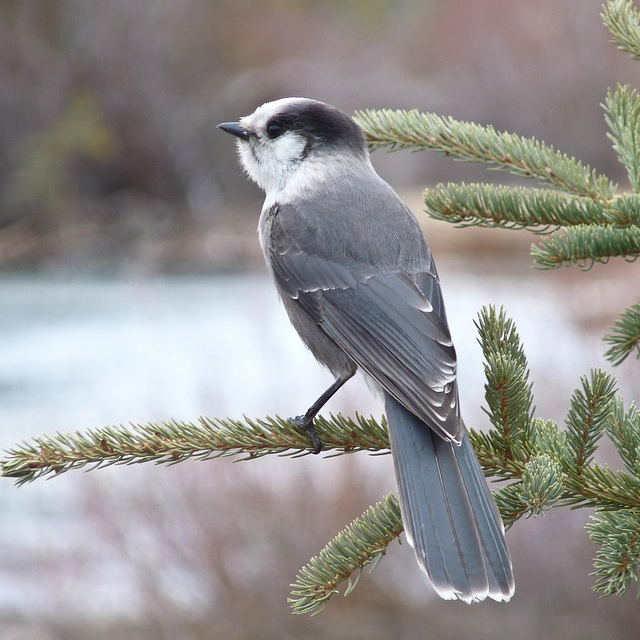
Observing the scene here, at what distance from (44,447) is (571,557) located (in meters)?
2.72

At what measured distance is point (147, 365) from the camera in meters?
8.85

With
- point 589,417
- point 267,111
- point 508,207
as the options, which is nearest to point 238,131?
point 267,111

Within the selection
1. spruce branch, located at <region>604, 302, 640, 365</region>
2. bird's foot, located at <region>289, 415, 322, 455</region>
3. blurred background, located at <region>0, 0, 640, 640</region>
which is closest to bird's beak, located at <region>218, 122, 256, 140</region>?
bird's foot, located at <region>289, 415, 322, 455</region>

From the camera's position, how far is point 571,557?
3.48 meters

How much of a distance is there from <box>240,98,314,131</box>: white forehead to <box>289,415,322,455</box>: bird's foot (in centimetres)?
103

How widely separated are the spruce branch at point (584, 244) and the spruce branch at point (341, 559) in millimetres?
571

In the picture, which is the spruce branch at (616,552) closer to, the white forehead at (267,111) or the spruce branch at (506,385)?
the spruce branch at (506,385)

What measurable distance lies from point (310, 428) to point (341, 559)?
0.42 metres

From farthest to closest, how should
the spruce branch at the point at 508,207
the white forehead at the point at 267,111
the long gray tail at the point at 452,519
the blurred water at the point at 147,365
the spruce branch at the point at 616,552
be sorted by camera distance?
the blurred water at the point at 147,365, the white forehead at the point at 267,111, the spruce branch at the point at 508,207, the long gray tail at the point at 452,519, the spruce branch at the point at 616,552

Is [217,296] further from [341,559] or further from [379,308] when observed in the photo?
[341,559]

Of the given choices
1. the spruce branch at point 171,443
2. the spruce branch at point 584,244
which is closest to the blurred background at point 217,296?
the spruce branch at point 171,443

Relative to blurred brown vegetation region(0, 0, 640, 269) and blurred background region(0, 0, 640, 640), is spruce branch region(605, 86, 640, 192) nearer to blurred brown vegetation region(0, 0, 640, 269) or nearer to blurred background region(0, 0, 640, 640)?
blurred background region(0, 0, 640, 640)

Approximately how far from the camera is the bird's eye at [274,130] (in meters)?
2.37

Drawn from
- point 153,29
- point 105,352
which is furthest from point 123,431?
point 153,29
